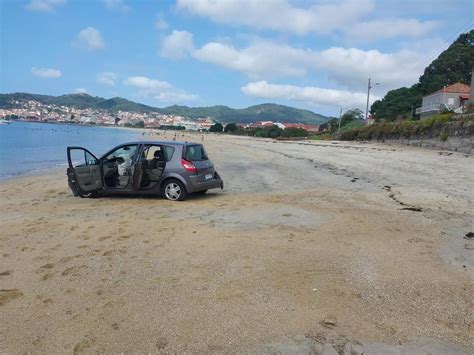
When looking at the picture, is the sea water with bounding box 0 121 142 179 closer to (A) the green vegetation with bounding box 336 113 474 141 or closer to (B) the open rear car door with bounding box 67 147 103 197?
(B) the open rear car door with bounding box 67 147 103 197

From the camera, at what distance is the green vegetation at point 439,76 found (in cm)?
7250

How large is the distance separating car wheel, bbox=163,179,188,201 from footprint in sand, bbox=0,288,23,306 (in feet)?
19.2

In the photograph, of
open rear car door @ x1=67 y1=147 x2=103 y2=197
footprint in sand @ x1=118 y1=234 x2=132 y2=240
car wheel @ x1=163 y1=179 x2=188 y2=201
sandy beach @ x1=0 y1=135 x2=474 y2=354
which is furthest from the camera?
open rear car door @ x1=67 y1=147 x2=103 y2=197

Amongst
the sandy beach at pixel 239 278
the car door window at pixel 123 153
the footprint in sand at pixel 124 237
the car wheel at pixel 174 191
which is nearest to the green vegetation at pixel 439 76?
the car door window at pixel 123 153

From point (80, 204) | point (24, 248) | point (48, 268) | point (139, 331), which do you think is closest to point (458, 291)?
point (139, 331)

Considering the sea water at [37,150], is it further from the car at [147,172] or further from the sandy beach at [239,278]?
the sandy beach at [239,278]

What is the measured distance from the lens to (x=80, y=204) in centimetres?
996

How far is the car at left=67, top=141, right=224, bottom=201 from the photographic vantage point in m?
10.2

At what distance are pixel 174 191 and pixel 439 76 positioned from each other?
76.6 meters

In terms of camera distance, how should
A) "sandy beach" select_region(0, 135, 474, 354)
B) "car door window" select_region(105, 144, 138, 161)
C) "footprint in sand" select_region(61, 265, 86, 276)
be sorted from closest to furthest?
"sandy beach" select_region(0, 135, 474, 354), "footprint in sand" select_region(61, 265, 86, 276), "car door window" select_region(105, 144, 138, 161)

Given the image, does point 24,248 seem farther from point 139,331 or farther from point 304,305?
point 304,305

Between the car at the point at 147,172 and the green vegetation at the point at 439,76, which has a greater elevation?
the green vegetation at the point at 439,76

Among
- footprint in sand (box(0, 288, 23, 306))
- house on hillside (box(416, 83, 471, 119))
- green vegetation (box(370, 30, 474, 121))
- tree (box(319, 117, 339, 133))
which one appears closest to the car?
footprint in sand (box(0, 288, 23, 306))

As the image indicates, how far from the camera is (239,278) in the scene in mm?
4742
